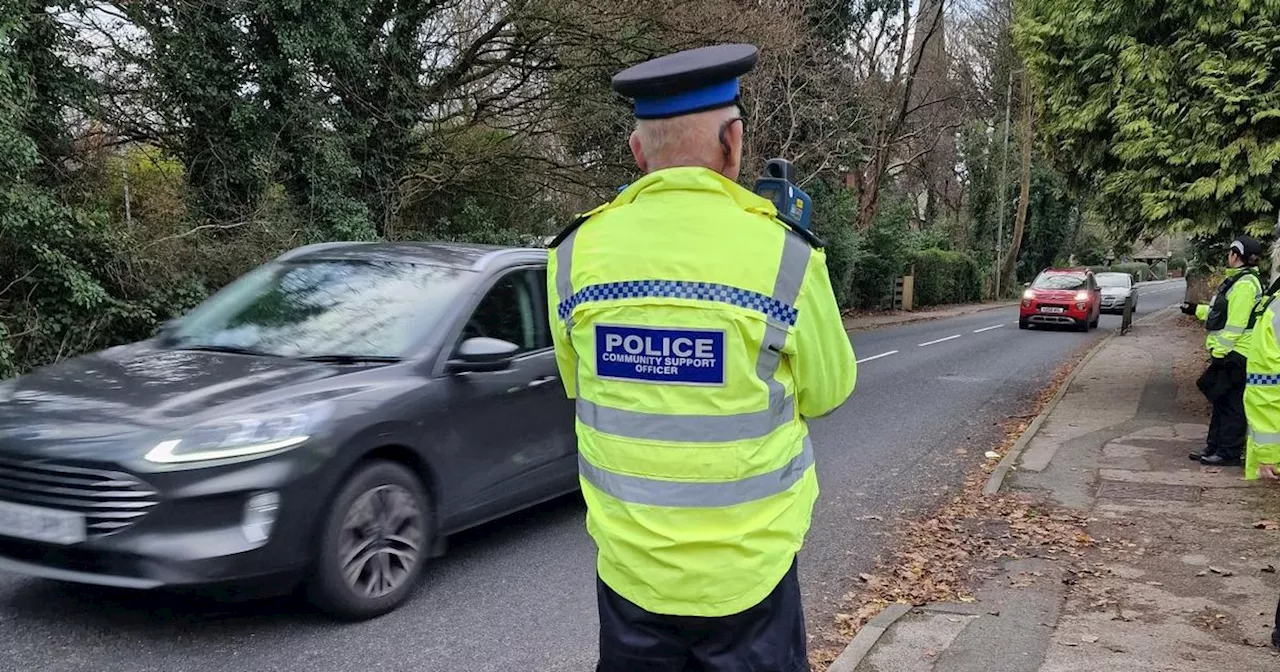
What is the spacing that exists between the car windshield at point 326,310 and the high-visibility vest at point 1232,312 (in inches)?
227

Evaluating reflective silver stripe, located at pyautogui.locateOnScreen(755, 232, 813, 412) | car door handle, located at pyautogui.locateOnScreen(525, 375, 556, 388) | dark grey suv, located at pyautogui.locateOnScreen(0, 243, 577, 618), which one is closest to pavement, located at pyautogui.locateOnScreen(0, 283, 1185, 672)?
dark grey suv, located at pyautogui.locateOnScreen(0, 243, 577, 618)

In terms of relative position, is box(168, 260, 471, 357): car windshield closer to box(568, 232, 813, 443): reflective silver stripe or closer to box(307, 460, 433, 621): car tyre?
box(307, 460, 433, 621): car tyre

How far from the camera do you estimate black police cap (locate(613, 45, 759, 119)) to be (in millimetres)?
1854

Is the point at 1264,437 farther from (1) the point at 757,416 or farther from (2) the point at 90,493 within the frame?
(2) the point at 90,493

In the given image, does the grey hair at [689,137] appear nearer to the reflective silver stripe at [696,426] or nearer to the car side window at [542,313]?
the reflective silver stripe at [696,426]

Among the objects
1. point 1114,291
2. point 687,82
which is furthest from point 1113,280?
point 687,82

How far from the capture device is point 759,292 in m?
1.83

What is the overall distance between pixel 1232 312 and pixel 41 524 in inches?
305

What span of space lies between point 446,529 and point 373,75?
10627mm

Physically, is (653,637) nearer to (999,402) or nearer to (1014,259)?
(999,402)

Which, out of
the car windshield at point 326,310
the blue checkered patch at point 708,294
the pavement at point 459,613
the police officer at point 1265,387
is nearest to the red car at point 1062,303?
the pavement at point 459,613

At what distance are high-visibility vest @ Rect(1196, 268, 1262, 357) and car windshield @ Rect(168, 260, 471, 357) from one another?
18.9 ft

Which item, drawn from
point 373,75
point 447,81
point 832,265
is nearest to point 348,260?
point 373,75

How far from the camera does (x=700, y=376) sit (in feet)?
6.01
